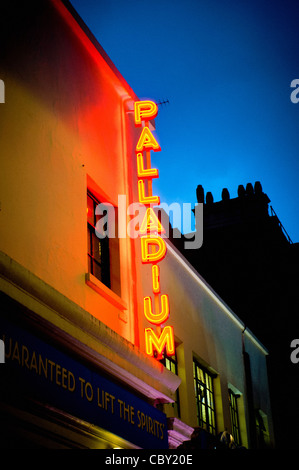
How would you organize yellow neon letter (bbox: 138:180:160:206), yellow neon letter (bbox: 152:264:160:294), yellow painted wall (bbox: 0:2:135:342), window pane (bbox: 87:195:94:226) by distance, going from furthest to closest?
yellow neon letter (bbox: 138:180:160:206) < yellow neon letter (bbox: 152:264:160:294) < window pane (bbox: 87:195:94:226) < yellow painted wall (bbox: 0:2:135:342)

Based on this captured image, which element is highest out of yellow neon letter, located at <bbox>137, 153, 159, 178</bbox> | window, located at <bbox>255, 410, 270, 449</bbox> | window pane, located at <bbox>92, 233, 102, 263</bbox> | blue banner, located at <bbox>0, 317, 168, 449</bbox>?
yellow neon letter, located at <bbox>137, 153, 159, 178</bbox>

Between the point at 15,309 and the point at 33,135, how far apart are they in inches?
138

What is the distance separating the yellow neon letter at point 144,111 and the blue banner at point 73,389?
6.11 m

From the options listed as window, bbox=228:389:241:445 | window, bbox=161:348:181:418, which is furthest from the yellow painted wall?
window, bbox=228:389:241:445

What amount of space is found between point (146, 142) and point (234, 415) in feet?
27.8

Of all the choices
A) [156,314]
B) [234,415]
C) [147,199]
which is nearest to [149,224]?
[147,199]

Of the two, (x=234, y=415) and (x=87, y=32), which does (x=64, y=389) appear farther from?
(x=234, y=415)

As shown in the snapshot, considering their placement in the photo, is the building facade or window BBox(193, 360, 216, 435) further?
window BBox(193, 360, 216, 435)

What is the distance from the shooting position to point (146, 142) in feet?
45.0

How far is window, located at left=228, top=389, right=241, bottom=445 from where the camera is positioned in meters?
17.7

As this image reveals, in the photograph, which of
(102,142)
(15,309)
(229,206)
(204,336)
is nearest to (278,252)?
(229,206)

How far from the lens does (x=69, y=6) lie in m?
12.0

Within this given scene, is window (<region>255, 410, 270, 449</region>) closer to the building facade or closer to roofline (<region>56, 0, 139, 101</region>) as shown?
the building facade

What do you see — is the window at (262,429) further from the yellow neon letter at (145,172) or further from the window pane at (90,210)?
the window pane at (90,210)
